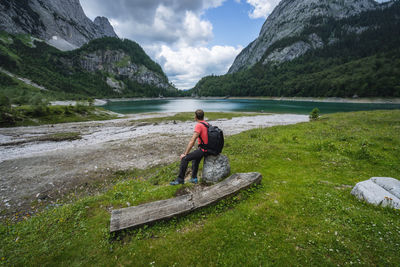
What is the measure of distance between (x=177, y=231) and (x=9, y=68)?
254 m

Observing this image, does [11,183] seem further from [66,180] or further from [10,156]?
[10,156]

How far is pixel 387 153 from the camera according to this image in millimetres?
10836

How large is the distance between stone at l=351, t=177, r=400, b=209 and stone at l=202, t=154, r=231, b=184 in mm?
5362

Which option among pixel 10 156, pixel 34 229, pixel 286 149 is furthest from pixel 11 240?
pixel 10 156

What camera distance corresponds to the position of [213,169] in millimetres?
7867

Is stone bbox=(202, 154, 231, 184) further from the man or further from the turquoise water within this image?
the turquoise water

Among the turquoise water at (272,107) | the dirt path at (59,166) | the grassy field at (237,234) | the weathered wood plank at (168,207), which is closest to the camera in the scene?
the grassy field at (237,234)

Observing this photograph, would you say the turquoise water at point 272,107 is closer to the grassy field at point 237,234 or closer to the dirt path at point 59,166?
the dirt path at point 59,166

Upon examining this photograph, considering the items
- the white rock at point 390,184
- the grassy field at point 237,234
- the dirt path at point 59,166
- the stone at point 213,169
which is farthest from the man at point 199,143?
the dirt path at point 59,166

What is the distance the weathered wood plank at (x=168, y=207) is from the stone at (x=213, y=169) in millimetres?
894

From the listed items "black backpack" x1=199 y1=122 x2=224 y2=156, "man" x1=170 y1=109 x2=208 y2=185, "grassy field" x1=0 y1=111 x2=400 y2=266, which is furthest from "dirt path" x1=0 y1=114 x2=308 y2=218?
"black backpack" x1=199 y1=122 x2=224 y2=156

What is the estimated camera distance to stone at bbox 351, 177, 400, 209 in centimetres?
547

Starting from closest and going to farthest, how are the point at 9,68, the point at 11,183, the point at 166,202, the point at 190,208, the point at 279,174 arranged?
the point at 190,208, the point at 166,202, the point at 279,174, the point at 11,183, the point at 9,68

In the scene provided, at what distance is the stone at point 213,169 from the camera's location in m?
7.84
